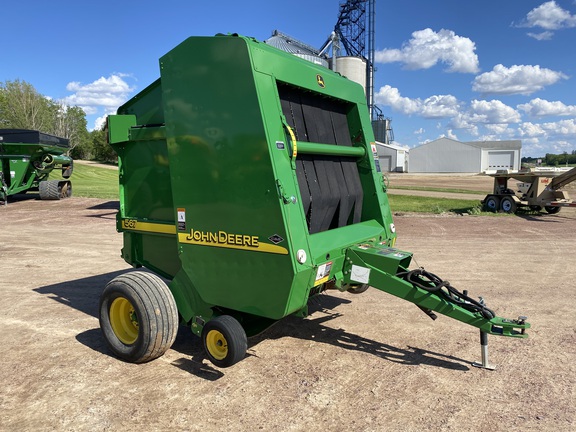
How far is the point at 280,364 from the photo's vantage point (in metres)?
4.11

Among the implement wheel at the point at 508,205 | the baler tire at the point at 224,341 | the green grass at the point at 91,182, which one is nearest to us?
the baler tire at the point at 224,341

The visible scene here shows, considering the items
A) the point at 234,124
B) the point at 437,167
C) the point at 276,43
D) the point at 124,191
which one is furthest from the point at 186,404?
the point at 437,167

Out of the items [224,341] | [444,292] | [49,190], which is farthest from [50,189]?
[444,292]

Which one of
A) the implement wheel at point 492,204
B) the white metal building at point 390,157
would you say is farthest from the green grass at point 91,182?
the white metal building at point 390,157

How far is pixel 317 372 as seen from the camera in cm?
395

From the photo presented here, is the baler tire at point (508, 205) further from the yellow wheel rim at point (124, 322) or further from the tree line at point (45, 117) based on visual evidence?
the tree line at point (45, 117)

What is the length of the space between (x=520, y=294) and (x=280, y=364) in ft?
13.4

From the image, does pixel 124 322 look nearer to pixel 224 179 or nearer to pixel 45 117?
pixel 224 179

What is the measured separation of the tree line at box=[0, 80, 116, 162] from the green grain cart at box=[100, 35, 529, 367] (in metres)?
47.2

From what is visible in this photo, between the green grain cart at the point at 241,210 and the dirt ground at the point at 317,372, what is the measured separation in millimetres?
361

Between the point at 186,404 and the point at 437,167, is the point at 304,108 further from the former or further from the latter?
the point at 437,167

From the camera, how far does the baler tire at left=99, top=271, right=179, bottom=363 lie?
3.93m

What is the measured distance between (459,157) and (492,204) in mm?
54765

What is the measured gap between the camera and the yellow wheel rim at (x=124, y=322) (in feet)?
14.0
